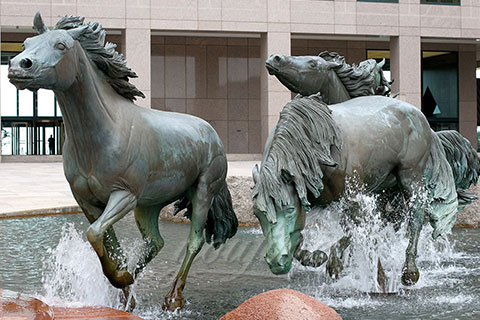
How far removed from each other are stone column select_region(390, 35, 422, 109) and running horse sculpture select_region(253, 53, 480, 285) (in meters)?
23.6

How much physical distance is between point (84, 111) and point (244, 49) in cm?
2970

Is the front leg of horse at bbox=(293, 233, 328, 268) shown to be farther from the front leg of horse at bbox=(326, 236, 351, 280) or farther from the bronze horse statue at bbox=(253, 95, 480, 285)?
the front leg of horse at bbox=(326, 236, 351, 280)

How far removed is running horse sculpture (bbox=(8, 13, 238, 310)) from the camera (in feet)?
12.6

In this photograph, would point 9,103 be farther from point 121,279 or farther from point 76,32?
point 121,279

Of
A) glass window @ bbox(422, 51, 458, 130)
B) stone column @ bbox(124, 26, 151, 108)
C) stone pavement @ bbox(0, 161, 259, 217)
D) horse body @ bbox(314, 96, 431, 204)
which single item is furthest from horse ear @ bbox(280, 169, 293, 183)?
glass window @ bbox(422, 51, 458, 130)

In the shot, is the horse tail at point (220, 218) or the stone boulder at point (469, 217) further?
the stone boulder at point (469, 217)

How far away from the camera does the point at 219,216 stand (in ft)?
17.4

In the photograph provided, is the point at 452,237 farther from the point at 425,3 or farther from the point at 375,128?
the point at 425,3

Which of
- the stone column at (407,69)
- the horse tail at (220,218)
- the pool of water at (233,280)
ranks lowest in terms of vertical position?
the pool of water at (233,280)

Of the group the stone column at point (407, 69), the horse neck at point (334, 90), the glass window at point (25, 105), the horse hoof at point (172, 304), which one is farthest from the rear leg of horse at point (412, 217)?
the glass window at point (25, 105)

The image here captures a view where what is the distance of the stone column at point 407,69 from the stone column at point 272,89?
5408 mm

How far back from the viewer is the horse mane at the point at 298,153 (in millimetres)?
4152

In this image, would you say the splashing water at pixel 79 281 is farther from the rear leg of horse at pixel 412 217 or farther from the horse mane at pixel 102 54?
the rear leg of horse at pixel 412 217

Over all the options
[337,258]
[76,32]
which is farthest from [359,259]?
[76,32]
